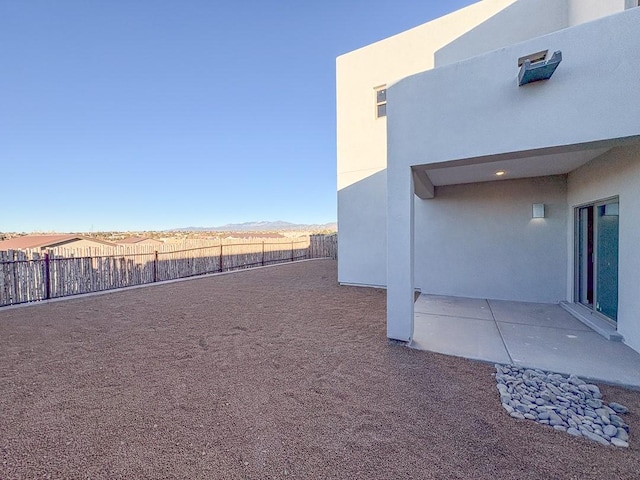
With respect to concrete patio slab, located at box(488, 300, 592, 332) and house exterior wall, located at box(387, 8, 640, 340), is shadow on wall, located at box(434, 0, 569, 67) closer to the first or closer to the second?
house exterior wall, located at box(387, 8, 640, 340)

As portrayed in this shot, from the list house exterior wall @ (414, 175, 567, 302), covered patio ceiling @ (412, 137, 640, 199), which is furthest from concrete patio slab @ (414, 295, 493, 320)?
covered patio ceiling @ (412, 137, 640, 199)

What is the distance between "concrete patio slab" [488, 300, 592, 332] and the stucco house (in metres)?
0.27

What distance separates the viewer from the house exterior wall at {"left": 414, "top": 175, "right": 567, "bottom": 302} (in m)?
6.22

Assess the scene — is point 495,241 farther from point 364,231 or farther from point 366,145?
point 366,145

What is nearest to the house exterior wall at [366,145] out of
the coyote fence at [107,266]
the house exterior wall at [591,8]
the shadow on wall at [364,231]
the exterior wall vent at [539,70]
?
the shadow on wall at [364,231]

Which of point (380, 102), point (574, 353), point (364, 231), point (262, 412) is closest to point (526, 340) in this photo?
point (574, 353)

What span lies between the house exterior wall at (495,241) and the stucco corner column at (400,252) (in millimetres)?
3655

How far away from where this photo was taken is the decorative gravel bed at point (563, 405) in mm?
2345

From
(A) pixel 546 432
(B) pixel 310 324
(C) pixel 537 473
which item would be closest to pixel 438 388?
(A) pixel 546 432

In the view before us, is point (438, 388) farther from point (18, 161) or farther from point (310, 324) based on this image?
point (18, 161)

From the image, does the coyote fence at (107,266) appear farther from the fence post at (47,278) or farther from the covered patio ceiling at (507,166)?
the covered patio ceiling at (507,166)

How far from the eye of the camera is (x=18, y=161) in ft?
46.8

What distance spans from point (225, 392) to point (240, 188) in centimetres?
2686

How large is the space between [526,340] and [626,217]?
7.14ft
